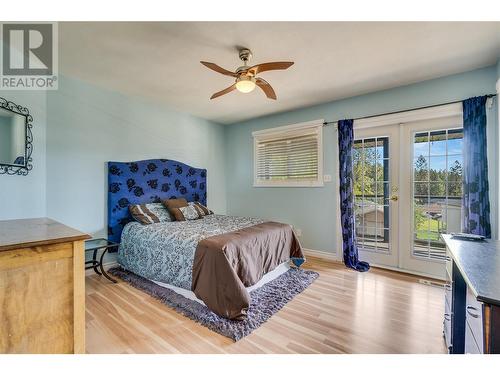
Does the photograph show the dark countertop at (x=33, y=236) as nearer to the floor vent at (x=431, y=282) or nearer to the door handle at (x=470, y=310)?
the door handle at (x=470, y=310)

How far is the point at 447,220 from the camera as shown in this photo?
274 cm

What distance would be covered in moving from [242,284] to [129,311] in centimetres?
106

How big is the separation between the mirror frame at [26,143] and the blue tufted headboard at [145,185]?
838 millimetres

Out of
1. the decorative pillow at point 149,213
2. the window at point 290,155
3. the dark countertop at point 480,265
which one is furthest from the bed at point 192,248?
the dark countertop at point 480,265

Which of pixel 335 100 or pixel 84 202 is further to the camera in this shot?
pixel 335 100

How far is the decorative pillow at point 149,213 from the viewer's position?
3.10m

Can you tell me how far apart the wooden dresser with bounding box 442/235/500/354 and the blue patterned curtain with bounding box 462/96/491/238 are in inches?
→ 39.2

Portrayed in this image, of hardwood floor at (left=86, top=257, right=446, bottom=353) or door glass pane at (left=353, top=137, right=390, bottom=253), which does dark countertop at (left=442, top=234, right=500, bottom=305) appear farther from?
door glass pane at (left=353, top=137, right=390, bottom=253)

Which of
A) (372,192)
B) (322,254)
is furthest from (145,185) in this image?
(372,192)

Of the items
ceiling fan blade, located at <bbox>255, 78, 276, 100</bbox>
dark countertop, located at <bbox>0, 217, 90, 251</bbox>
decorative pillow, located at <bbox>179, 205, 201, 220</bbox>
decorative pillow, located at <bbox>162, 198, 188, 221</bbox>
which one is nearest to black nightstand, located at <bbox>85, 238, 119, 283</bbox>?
decorative pillow, located at <bbox>162, 198, 188, 221</bbox>

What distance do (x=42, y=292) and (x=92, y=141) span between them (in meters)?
2.32

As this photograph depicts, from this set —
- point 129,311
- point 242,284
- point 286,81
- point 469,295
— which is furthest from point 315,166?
point 129,311
